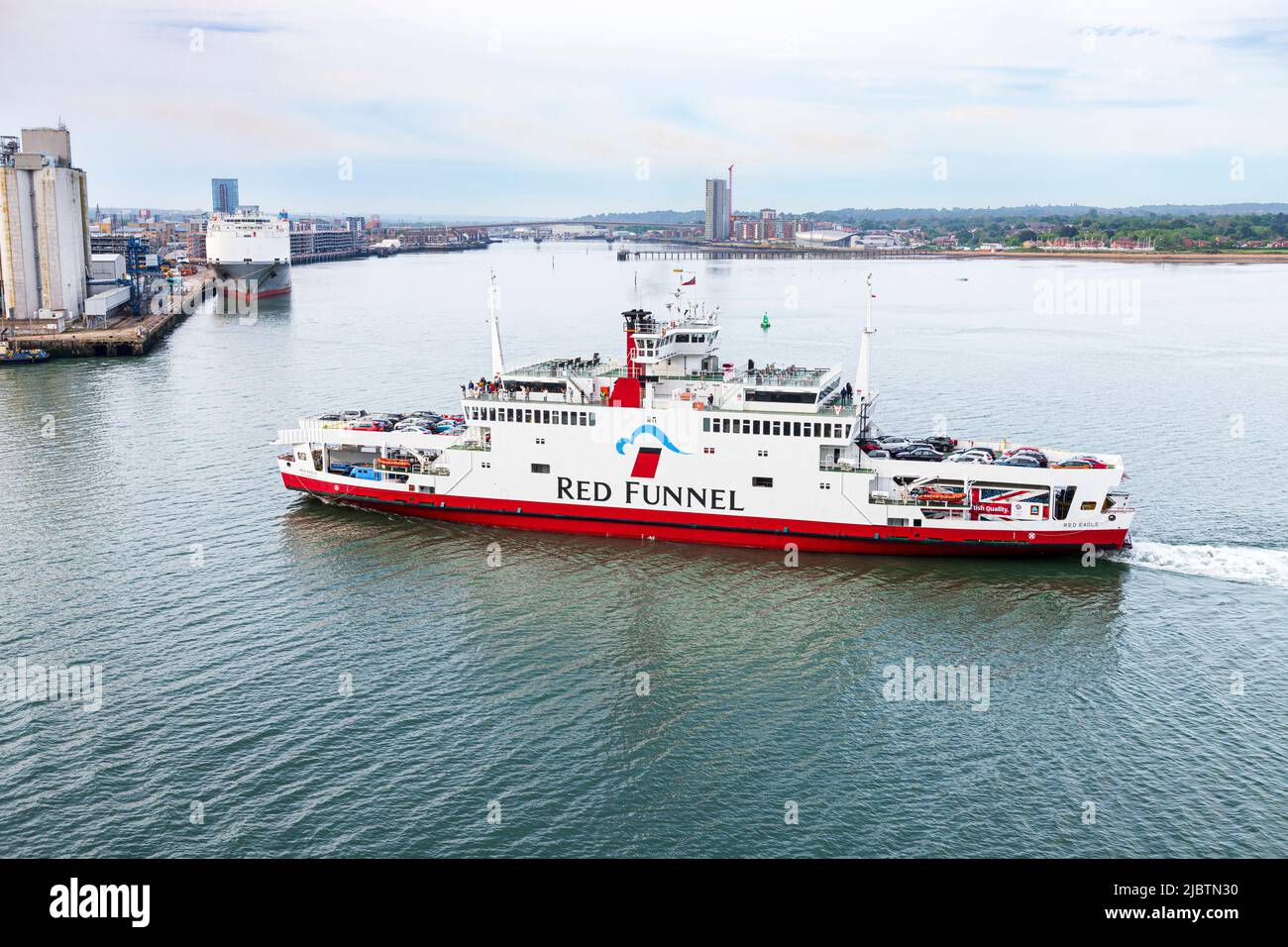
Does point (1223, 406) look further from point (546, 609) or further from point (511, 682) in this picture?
point (511, 682)

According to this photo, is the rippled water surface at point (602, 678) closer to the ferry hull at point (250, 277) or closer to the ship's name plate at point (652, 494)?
the ship's name plate at point (652, 494)

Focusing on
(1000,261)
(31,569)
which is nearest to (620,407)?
(31,569)

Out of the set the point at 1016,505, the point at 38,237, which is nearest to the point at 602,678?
the point at 1016,505

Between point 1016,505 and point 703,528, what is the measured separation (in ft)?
31.6

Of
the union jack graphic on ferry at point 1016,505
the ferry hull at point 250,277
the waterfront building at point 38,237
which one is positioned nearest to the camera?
the union jack graphic on ferry at point 1016,505

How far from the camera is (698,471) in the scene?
110ft

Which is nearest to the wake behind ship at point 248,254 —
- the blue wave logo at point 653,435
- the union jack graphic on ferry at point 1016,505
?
the blue wave logo at point 653,435

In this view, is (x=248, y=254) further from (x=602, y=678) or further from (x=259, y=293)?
(x=602, y=678)

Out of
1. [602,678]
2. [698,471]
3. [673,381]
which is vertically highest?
[673,381]

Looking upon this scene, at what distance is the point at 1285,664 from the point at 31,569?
108 feet

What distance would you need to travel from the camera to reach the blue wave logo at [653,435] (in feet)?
111

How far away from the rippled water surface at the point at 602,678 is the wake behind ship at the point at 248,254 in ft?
242

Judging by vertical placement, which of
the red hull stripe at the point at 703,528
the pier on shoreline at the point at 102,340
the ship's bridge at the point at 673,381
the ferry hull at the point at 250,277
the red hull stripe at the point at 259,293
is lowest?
the red hull stripe at the point at 703,528

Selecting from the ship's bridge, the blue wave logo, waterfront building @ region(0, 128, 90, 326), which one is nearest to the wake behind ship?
waterfront building @ region(0, 128, 90, 326)
